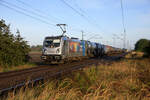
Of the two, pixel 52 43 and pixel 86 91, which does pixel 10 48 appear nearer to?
pixel 52 43

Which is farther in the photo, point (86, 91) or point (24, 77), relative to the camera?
point (24, 77)

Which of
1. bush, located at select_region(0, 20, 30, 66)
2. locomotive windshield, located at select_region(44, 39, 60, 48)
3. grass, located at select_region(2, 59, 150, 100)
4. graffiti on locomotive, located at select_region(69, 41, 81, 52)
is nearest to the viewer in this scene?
grass, located at select_region(2, 59, 150, 100)

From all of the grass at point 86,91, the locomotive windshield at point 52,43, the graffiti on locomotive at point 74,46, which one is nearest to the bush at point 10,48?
the locomotive windshield at point 52,43

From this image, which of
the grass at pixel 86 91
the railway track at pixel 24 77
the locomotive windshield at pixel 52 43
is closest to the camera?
the grass at pixel 86 91

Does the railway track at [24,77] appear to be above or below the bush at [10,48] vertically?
below

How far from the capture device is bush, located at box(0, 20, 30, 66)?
15664 millimetres

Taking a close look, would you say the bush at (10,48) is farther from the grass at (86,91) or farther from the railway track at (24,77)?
the grass at (86,91)

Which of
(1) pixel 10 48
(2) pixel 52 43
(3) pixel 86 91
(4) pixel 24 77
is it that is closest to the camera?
(3) pixel 86 91

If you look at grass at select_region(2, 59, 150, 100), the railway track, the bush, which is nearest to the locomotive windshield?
the bush

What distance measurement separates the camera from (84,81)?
24.2 ft

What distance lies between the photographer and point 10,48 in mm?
16375

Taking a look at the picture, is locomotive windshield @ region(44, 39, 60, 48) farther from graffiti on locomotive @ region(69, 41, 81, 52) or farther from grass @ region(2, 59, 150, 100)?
grass @ region(2, 59, 150, 100)

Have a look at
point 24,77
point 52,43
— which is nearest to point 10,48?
point 52,43

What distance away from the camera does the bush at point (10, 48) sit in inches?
617
